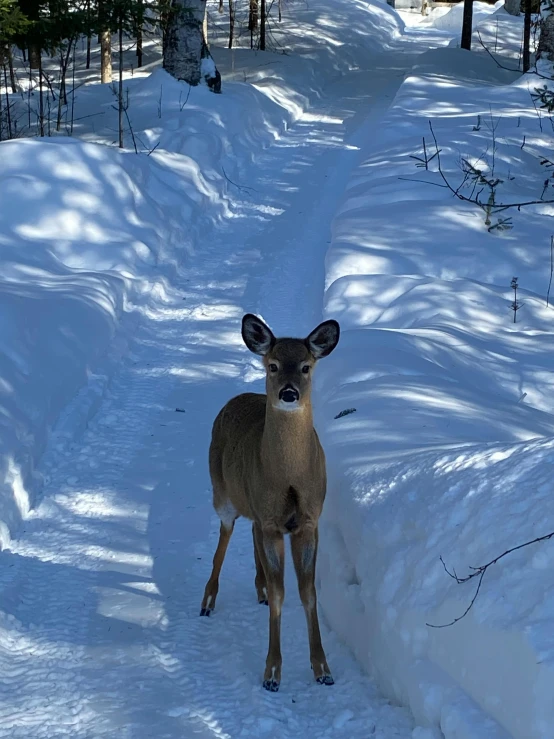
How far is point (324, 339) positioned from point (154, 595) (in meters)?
2.03

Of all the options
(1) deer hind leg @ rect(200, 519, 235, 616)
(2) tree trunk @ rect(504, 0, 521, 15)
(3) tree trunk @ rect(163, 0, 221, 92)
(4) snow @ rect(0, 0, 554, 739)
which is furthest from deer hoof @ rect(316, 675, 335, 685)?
(2) tree trunk @ rect(504, 0, 521, 15)

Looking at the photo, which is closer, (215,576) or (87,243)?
(215,576)

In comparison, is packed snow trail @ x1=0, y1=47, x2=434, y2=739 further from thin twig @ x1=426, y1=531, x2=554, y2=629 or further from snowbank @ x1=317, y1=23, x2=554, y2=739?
thin twig @ x1=426, y1=531, x2=554, y2=629

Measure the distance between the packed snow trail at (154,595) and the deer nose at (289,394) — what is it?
150 centimetres

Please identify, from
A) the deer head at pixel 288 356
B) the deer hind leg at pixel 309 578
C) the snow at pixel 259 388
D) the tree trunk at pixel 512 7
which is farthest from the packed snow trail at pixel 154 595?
the tree trunk at pixel 512 7

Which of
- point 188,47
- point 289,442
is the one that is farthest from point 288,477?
point 188,47

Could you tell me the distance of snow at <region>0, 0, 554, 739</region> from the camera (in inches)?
183

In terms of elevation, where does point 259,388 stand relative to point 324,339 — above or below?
below

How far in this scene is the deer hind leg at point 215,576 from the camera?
5980 millimetres

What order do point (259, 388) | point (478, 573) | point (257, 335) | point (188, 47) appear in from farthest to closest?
point (188, 47)
point (259, 388)
point (257, 335)
point (478, 573)

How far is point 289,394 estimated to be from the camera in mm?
5078

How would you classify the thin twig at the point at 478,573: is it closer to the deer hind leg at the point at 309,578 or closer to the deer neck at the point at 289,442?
the deer hind leg at the point at 309,578

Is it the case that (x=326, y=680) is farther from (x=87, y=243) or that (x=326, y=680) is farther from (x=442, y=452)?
(x=87, y=243)

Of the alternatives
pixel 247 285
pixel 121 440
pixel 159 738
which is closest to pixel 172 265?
pixel 247 285
